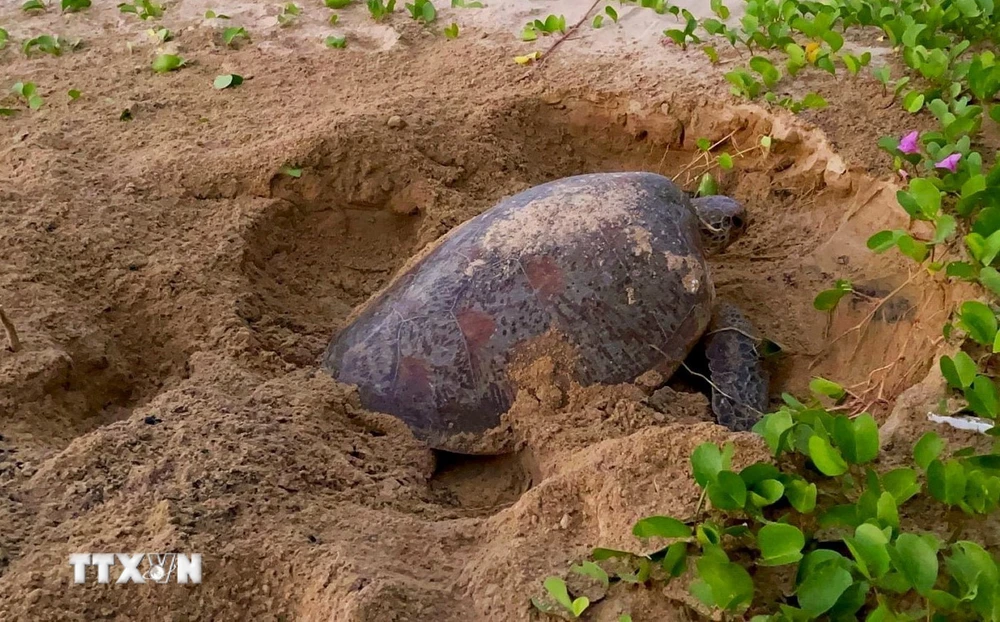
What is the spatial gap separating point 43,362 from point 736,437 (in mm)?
1446

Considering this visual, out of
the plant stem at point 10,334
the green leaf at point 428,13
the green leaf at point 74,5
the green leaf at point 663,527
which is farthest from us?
the green leaf at point 74,5

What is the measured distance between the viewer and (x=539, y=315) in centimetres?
191

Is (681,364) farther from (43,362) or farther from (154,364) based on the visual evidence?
(43,362)

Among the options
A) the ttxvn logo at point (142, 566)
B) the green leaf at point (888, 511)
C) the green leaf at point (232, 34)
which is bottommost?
the green leaf at point (232, 34)

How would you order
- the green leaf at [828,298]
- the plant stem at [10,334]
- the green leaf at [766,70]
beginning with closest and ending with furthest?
the plant stem at [10,334] < the green leaf at [828,298] < the green leaf at [766,70]

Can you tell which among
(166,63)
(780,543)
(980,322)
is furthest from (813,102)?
(166,63)

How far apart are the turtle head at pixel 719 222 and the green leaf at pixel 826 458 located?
1.16m

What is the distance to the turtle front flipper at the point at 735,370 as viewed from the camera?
1926mm

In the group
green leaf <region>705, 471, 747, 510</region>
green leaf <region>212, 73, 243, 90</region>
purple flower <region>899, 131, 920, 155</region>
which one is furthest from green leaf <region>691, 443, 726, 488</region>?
green leaf <region>212, 73, 243, 90</region>

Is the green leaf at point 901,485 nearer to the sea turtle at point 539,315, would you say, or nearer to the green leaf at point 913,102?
the sea turtle at point 539,315

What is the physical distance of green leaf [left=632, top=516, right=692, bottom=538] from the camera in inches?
44.9

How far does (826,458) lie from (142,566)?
1.08 metres

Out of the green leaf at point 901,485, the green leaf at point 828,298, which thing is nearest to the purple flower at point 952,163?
the green leaf at point 828,298

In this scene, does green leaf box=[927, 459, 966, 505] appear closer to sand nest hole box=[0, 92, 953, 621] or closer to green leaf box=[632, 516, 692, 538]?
sand nest hole box=[0, 92, 953, 621]
